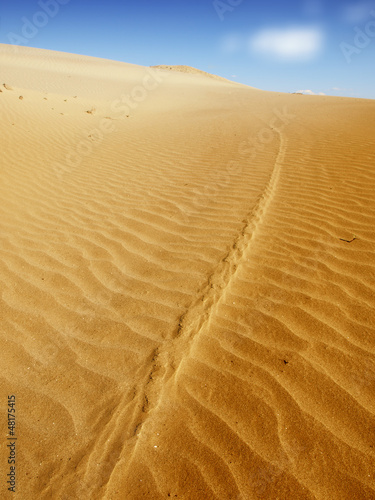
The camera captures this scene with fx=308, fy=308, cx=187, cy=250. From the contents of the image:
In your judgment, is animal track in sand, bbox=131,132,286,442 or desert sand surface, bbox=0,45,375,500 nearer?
desert sand surface, bbox=0,45,375,500

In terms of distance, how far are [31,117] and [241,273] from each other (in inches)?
360

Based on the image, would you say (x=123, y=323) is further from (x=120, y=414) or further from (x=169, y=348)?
(x=120, y=414)

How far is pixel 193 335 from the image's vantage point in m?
2.17

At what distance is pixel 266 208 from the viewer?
3.92m

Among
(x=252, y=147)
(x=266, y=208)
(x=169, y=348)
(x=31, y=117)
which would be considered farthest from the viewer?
(x=31, y=117)

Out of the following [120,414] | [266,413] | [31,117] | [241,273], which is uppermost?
[31,117]

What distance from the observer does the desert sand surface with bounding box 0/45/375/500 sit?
1.48 metres

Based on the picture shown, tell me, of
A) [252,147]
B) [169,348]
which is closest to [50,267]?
[169,348]

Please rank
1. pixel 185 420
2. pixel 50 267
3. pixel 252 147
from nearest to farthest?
pixel 185 420 → pixel 50 267 → pixel 252 147

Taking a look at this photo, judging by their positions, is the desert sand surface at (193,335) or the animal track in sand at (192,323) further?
the animal track in sand at (192,323)

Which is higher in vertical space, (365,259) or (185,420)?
(365,259)

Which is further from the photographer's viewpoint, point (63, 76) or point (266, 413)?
point (63, 76)

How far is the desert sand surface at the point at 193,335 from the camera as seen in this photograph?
4.85ft

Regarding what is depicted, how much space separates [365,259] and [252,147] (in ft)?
15.2
